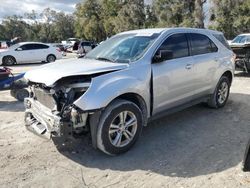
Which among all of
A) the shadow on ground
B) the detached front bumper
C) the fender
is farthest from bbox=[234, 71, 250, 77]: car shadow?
the detached front bumper

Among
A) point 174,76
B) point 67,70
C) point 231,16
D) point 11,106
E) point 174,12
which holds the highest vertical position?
point 174,12

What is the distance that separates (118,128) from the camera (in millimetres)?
5008

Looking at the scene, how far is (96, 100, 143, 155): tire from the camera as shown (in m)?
4.78

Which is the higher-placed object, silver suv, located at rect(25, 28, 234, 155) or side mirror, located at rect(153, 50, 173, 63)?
side mirror, located at rect(153, 50, 173, 63)

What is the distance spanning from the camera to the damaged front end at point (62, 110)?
15.1 ft

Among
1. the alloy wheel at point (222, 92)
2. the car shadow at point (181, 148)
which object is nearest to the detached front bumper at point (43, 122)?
the car shadow at point (181, 148)

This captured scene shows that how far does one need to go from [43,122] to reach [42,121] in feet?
0.17

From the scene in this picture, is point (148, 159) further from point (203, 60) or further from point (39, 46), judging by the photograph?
point (39, 46)

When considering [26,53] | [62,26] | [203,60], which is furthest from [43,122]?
[62,26]

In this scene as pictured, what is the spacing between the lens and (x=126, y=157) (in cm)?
504

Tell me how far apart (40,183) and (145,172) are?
139 centimetres

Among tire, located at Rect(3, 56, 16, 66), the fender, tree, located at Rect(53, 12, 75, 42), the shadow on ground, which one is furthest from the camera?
tree, located at Rect(53, 12, 75, 42)

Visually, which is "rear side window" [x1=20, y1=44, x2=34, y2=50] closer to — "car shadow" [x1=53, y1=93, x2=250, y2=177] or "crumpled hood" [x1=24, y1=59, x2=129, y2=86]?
"car shadow" [x1=53, y1=93, x2=250, y2=177]

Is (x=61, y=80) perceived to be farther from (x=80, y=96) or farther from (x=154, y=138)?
(x=154, y=138)
